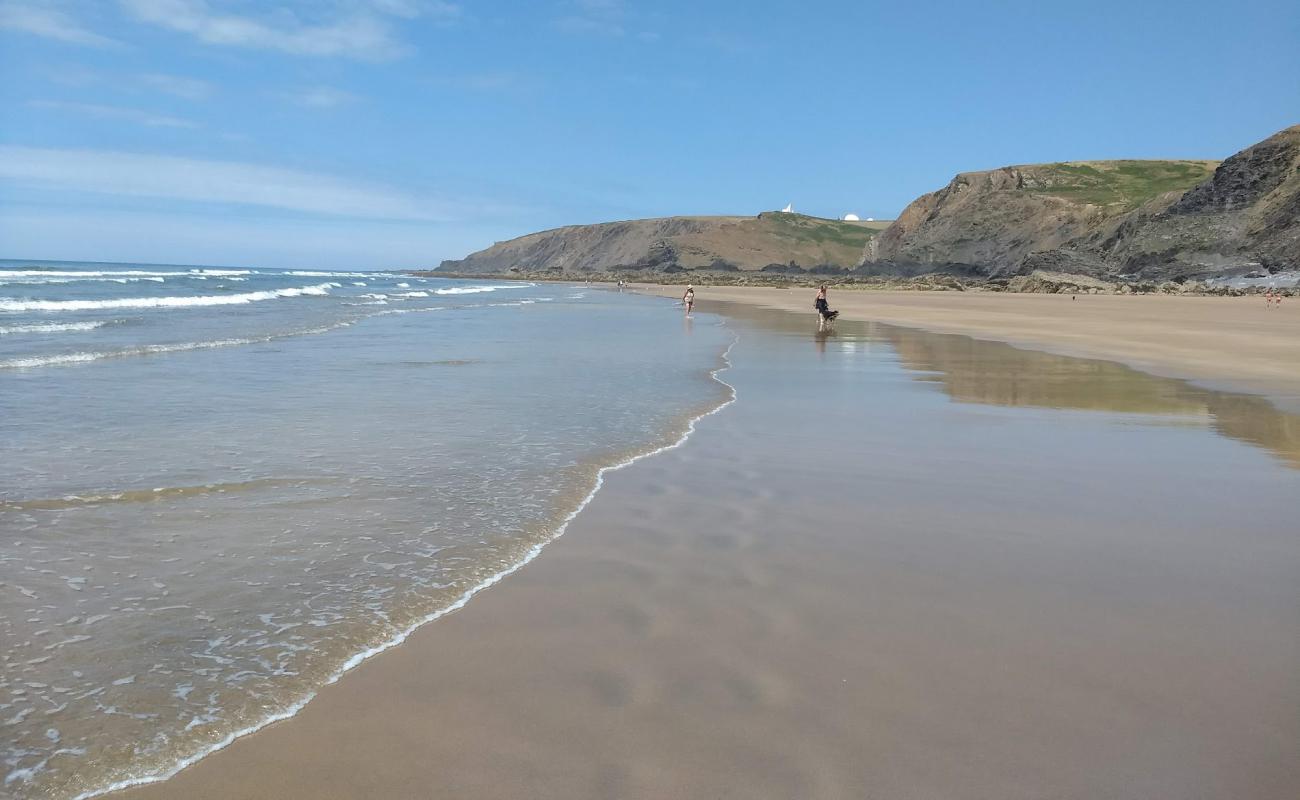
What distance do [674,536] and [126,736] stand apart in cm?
285

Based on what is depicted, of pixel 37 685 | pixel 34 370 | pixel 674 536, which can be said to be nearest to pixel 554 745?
pixel 37 685

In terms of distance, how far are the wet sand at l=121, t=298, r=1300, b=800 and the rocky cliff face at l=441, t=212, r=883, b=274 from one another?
119m

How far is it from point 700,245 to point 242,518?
13187 centimetres

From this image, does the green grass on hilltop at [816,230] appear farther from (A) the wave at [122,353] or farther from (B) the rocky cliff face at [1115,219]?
(A) the wave at [122,353]

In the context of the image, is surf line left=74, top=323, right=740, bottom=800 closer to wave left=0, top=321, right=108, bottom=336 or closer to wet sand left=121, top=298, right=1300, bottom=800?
wet sand left=121, top=298, right=1300, bottom=800

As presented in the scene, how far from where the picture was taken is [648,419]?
895 centimetres

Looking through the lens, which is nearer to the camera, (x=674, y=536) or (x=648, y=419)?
(x=674, y=536)

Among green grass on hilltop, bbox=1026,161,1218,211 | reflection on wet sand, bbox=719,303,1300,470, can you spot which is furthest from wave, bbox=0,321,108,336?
green grass on hilltop, bbox=1026,161,1218,211

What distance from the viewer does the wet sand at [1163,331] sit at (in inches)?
521

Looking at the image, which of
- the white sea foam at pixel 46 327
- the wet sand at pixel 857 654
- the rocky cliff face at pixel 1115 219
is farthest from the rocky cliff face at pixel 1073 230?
the white sea foam at pixel 46 327

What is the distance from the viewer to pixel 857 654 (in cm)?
329

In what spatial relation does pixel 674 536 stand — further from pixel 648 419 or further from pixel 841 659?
pixel 648 419

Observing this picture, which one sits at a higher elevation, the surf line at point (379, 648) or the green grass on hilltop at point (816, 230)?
the green grass on hilltop at point (816, 230)

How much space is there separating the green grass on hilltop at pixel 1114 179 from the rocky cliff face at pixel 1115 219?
0.14 meters
